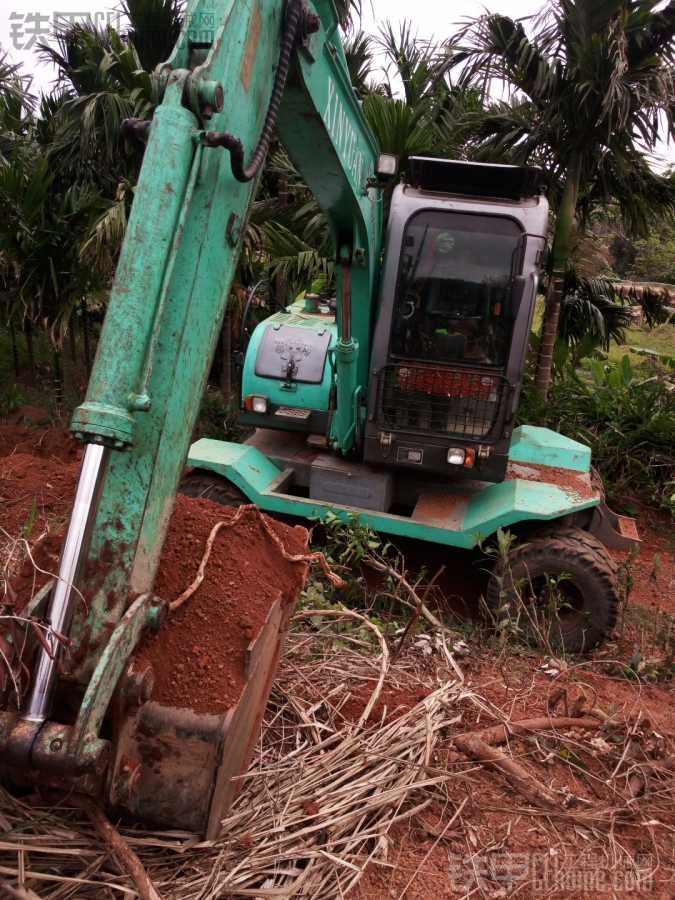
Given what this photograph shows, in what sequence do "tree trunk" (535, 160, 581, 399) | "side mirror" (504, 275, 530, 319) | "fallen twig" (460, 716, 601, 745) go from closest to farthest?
"fallen twig" (460, 716, 601, 745) → "side mirror" (504, 275, 530, 319) → "tree trunk" (535, 160, 581, 399)

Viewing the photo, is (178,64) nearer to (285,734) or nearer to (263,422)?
(285,734)

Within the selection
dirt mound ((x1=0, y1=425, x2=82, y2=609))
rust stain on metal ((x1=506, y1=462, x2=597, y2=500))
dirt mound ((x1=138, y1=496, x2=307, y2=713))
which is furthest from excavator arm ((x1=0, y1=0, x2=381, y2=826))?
rust stain on metal ((x1=506, y1=462, x2=597, y2=500))

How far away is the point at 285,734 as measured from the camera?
2.68m

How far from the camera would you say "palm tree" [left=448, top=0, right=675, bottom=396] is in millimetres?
6711

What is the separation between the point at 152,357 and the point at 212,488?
3.20m

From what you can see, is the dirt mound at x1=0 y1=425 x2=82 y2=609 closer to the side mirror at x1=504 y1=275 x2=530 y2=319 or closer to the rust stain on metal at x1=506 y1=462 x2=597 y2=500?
the side mirror at x1=504 y1=275 x2=530 y2=319

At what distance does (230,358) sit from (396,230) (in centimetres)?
525

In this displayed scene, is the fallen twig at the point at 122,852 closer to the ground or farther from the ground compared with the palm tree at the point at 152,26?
closer to the ground

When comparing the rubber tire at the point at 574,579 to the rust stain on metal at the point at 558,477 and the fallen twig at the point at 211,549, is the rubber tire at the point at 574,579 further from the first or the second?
the fallen twig at the point at 211,549

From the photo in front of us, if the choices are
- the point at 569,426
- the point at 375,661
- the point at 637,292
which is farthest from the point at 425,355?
the point at 637,292

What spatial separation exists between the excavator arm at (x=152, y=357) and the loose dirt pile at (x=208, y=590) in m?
0.14

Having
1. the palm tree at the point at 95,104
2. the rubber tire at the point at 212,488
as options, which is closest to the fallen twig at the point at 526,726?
the rubber tire at the point at 212,488

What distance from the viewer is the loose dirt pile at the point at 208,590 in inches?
79.9

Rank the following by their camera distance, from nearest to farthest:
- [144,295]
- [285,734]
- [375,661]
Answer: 1. [144,295]
2. [285,734]
3. [375,661]
